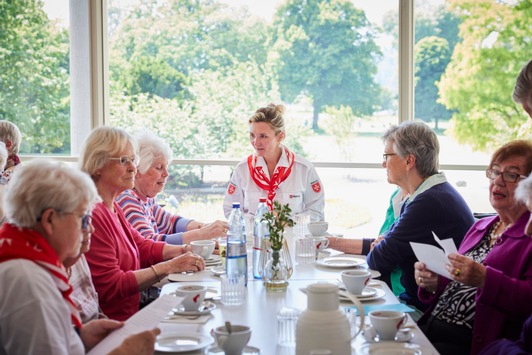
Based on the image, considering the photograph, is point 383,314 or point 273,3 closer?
point 383,314

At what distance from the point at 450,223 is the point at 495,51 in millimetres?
2925

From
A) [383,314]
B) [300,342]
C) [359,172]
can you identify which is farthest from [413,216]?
[359,172]

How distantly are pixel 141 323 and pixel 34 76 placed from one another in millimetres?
4836

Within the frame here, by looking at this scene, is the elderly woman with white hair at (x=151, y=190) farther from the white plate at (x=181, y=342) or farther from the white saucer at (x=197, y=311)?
the white plate at (x=181, y=342)

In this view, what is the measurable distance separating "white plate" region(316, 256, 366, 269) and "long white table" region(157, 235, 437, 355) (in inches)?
1.3

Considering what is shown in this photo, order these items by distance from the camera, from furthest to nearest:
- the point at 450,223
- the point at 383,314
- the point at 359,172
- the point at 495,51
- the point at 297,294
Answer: the point at 359,172
the point at 495,51
the point at 450,223
the point at 297,294
the point at 383,314

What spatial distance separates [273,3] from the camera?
6062 millimetres

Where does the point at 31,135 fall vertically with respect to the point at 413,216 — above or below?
above

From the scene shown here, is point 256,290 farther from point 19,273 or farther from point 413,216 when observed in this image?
point 19,273

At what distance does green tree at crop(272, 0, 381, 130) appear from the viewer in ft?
19.5

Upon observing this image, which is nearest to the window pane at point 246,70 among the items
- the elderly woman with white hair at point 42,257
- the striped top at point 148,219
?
the striped top at point 148,219

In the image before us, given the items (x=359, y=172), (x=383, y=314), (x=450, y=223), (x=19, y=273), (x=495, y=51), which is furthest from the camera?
(x=359, y=172)

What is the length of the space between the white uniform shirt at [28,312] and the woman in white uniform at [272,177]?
299cm

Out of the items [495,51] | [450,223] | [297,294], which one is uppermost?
[495,51]
